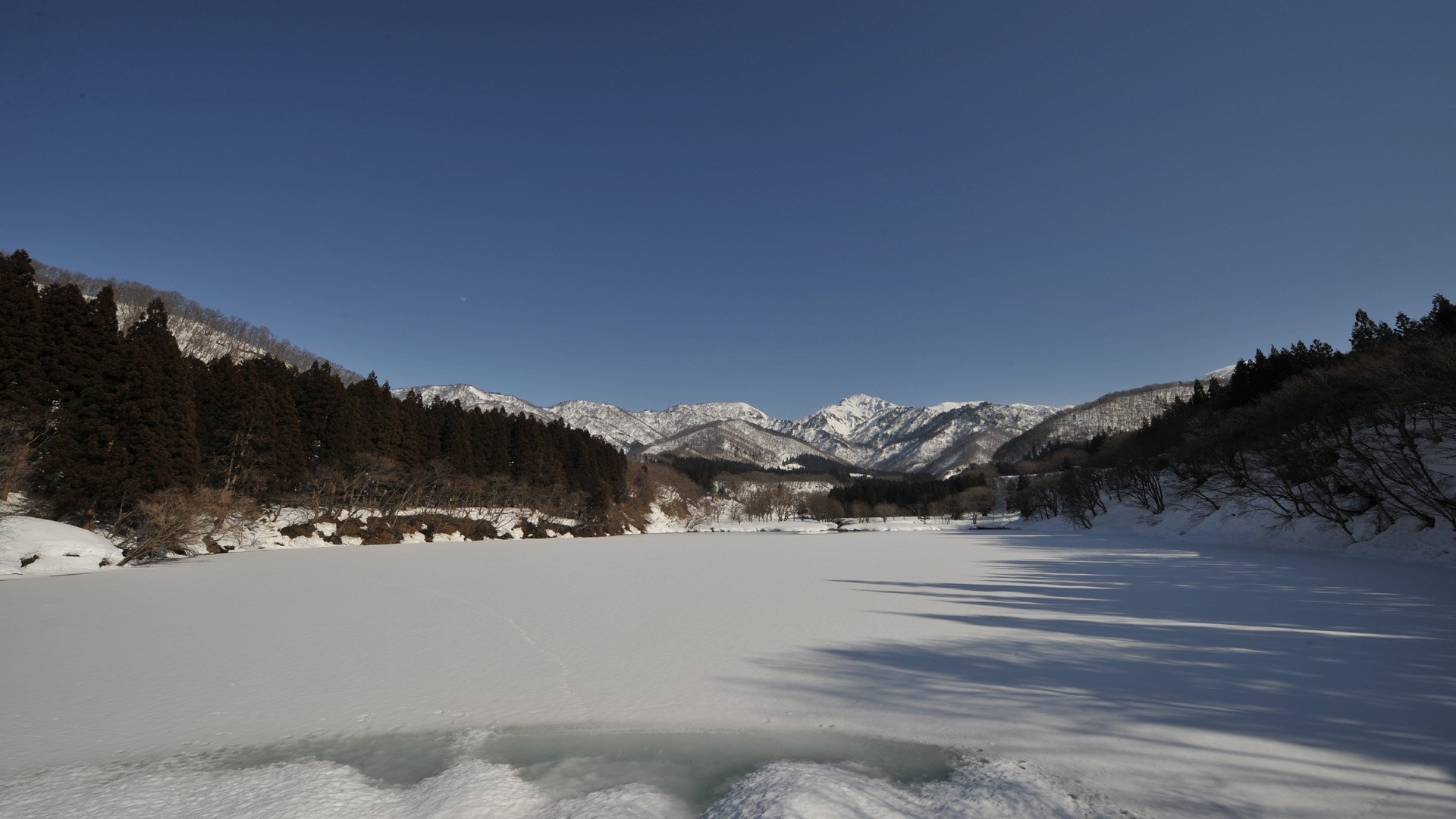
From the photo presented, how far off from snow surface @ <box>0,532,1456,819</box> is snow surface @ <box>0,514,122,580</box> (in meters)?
5.85

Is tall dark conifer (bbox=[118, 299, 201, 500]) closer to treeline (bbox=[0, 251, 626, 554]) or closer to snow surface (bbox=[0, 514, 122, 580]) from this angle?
treeline (bbox=[0, 251, 626, 554])

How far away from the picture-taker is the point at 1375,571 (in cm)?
2014

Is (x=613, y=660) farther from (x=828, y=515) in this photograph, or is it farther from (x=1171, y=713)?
(x=828, y=515)

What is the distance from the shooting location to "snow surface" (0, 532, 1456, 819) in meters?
5.11

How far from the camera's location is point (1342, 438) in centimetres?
2733

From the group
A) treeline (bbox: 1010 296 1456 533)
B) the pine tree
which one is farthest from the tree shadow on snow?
the pine tree

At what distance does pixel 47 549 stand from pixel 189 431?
1144 cm

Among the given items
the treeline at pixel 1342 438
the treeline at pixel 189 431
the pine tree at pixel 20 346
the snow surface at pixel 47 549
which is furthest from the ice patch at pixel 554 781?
the pine tree at pixel 20 346

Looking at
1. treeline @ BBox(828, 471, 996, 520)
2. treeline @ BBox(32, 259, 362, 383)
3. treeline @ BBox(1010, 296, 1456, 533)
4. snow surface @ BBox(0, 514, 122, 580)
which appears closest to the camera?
snow surface @ BBox(0, 514, 122, 580)

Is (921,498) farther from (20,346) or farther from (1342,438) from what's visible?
(20,346)

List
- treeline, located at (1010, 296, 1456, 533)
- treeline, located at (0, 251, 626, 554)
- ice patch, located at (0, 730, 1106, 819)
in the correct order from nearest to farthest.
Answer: ice patch, located at (0, 730, 1106, 819) < treeline, located at (1010, 296, 1456, 533) < treeline, located at (0, 251, 626, 554)

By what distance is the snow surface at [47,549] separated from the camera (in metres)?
21.2

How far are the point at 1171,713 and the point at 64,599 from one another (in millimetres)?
24479

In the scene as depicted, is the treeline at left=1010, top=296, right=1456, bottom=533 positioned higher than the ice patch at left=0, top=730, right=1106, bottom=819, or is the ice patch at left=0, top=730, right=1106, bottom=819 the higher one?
the treeline at left=1010, top=296, right=1456, bottom=533
